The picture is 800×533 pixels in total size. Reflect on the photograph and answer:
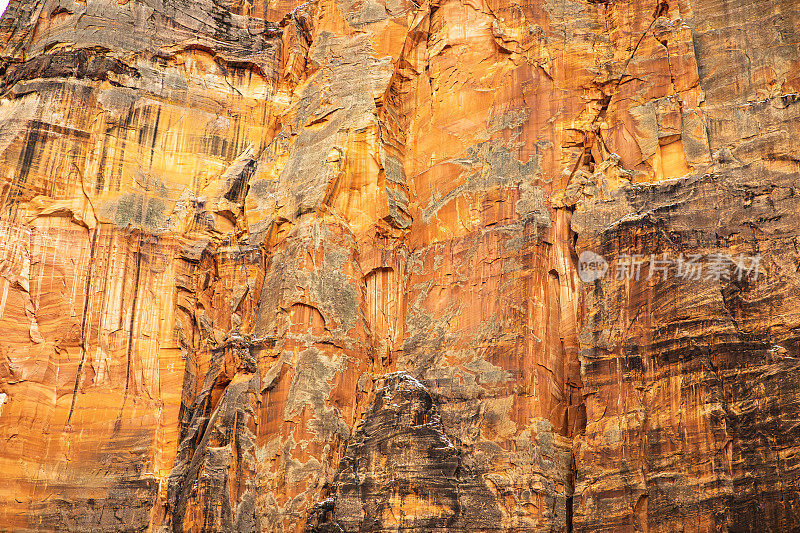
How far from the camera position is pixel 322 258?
130 ft

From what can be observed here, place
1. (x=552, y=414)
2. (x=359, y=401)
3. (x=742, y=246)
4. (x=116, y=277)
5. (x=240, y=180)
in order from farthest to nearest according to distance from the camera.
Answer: (x=240, y=180), (x=116, y=277), (x=359, y=401), (x=552, y=414), (x=742, y=246)

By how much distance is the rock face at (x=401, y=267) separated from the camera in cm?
3234

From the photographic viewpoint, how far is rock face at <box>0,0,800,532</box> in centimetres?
3234

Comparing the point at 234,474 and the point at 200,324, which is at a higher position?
the point at 200,324

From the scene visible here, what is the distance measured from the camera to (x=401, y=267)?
133 ft

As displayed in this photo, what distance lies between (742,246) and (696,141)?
16.8ft

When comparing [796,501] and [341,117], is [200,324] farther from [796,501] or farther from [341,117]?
[796,501]

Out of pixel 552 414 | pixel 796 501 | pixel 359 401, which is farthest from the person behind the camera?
pixel 359 401

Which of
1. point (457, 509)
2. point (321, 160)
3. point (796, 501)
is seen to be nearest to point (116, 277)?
point (321, 160)

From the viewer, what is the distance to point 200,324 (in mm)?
41562

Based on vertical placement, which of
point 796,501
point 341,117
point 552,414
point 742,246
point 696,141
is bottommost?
point 796,501

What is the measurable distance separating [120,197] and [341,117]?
31.5 ft

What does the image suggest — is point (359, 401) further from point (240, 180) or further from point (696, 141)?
point (696, 141)

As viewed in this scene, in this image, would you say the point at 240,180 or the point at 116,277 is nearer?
the point at 116,277
